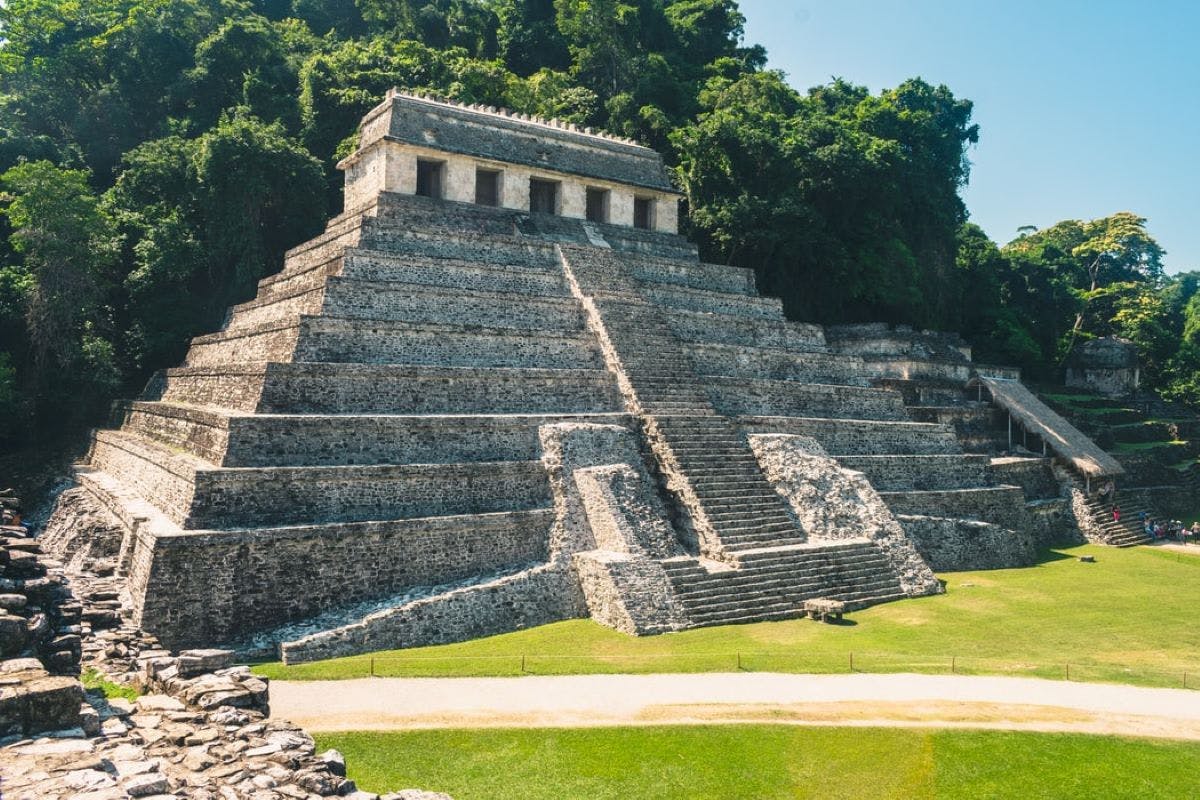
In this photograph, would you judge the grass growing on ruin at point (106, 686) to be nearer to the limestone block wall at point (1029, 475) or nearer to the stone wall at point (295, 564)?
the stone wall at point (295, 564)

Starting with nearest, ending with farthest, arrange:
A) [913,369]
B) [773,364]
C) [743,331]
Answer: [773,364] → [743,331] → [913,369]

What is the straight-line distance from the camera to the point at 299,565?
14734 millimetres

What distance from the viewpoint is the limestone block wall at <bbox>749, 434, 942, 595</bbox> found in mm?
19125

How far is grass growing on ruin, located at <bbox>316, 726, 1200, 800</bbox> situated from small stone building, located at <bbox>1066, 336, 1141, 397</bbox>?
127 feet

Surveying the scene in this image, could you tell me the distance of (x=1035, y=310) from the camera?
162 ft

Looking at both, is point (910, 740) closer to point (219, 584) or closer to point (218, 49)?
point (219, 584)

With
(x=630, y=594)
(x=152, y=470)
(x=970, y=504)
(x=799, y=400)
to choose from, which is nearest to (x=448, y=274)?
(x=152, y=470)

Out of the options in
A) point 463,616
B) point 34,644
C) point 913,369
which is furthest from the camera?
point 913,369

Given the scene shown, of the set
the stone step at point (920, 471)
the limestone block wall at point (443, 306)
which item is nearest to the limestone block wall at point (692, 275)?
the limestone block wall at point (443, 306)

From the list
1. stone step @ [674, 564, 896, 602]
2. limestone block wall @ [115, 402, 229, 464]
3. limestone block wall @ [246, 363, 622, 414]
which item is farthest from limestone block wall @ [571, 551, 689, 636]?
limestone block wall @ [115, 402, 229, 464]

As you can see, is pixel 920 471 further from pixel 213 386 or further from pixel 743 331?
pixel 213 386

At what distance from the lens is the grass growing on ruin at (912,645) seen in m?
13.3

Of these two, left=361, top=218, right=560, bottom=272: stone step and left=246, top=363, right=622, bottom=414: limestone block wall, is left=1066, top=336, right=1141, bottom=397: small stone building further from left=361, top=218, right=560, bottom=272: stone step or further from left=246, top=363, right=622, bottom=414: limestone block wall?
left=246, top=363, right=622, bottom=414: limestone block wall

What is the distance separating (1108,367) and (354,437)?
41741 mm
